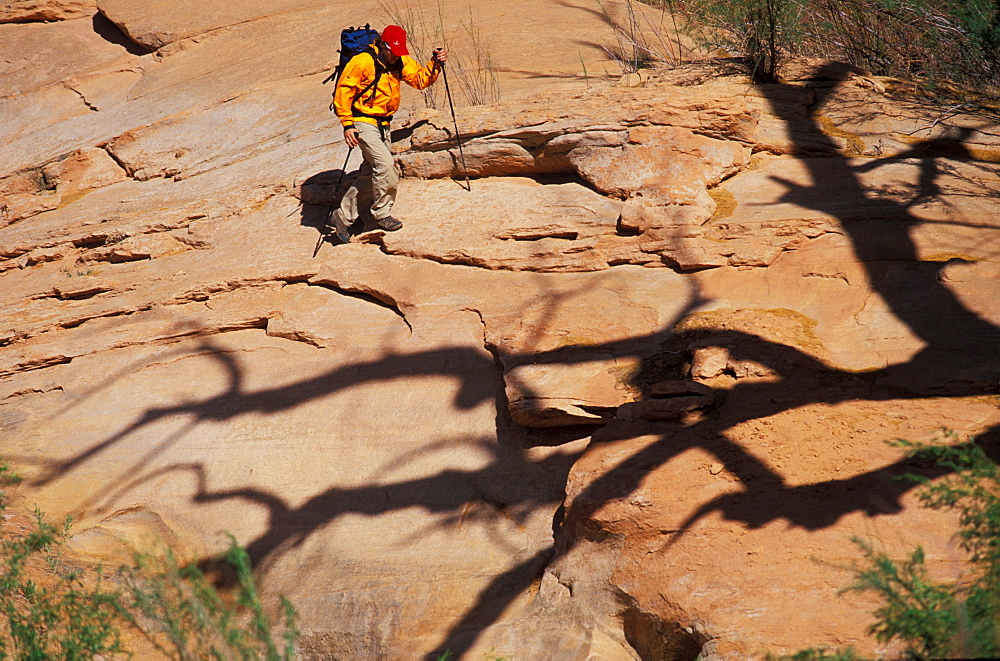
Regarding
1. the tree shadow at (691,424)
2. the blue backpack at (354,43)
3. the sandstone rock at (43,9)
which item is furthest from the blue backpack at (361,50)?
the sandstone rock at (43,9)

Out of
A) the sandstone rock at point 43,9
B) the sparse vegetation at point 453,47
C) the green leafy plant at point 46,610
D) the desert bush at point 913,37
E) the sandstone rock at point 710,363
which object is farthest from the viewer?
the sandstone rock at point 43,9

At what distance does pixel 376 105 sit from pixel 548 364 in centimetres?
312

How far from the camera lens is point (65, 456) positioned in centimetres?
571

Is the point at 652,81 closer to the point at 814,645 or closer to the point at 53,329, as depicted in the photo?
the point at 814,645

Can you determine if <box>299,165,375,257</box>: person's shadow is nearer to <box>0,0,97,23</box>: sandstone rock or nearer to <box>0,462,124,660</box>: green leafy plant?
<box>0,462,124,660</box>: green leafy plant

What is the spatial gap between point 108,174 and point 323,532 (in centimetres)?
640

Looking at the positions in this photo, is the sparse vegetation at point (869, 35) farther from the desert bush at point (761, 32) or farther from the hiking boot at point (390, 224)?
the hiking boot at point (390, 224)

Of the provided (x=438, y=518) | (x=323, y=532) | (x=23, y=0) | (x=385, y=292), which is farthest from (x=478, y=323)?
(x=23, y=0)

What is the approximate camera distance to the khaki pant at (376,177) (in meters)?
6.52

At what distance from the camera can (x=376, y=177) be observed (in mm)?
6523

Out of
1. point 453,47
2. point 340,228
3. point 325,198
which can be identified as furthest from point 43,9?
point 340,228

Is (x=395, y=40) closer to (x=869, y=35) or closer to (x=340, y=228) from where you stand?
(x=340, y=228)

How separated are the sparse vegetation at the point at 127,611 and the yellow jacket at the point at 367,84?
3.79 metres

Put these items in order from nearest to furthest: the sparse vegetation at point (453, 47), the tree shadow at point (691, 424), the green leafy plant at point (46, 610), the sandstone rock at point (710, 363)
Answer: the green leafy plant at point (46, 610) → the tree shadow at point (691, 424) → the sandstone rock at point (710, 363) → the sparse vegetation at point (453, 47)
